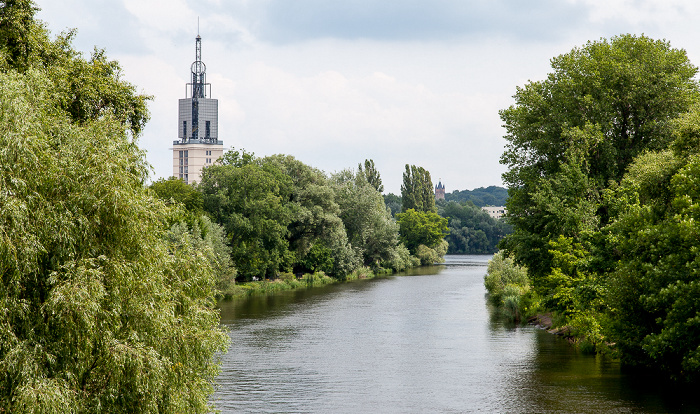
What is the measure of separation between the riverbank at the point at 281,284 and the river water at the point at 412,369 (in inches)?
377

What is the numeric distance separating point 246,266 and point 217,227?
7.29 meters

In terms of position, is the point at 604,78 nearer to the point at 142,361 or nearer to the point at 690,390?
the point at 690,390

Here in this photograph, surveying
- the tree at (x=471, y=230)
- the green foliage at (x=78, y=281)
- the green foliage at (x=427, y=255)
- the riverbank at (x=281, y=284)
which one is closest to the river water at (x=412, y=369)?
the green foliage at (x=78, y=281)

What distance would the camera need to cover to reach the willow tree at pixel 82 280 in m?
13.1

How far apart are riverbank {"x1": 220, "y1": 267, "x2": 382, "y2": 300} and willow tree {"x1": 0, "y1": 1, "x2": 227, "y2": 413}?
39626mm

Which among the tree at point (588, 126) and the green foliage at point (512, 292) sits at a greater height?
the tree at point (588, 126)

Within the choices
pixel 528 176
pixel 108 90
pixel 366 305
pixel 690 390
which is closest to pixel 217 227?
pixel 366 305

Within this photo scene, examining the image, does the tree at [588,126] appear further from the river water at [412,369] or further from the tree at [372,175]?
the tree at [372,175]

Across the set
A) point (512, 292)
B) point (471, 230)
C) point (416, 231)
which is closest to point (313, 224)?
point (512, 292)

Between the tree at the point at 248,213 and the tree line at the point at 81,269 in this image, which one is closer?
the tree line at the point at 81,269

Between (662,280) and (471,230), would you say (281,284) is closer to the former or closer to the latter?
(662,280)

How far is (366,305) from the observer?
53188 millimetres

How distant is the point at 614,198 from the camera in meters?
31.8

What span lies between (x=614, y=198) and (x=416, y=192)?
106461mm
